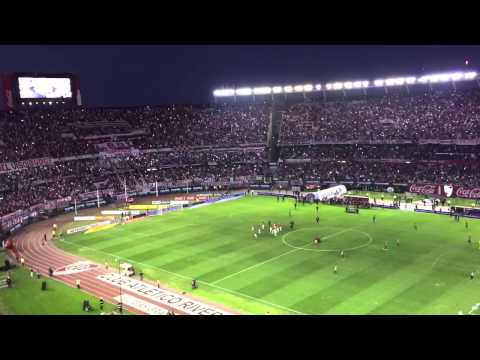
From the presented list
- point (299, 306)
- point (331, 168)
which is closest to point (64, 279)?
point (299, 306)

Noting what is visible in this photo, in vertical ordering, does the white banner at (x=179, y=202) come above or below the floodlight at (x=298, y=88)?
below

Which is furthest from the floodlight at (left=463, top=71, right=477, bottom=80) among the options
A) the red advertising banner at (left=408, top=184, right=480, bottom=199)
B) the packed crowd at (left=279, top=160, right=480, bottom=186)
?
the red advertising banner at (left=408, top=184, right=480, bottom=199)

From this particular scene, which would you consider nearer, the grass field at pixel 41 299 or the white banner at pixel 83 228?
the grass field at pixel 41 299

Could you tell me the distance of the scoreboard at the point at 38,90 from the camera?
88625 mm

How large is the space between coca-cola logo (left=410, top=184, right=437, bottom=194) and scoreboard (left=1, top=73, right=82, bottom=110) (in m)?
68.7

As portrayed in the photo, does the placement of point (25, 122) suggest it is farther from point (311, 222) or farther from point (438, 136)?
point (438, 136)

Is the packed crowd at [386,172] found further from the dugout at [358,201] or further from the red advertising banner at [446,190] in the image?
the dugout at [358,201]

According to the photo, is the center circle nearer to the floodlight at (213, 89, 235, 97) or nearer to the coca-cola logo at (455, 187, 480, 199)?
the coca-cola logo at (455, 187, 480, 199)

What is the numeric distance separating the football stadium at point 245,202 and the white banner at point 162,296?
0.66 ft

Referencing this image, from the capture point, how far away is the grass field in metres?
32.4

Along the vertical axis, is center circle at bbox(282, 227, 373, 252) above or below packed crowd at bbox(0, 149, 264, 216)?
below

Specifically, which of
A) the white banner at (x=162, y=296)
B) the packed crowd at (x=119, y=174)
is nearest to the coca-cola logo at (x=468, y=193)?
the packed crowd at (x=119, y=174)

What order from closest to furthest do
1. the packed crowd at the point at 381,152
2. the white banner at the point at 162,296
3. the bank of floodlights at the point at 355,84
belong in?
the white banner at the point at 162,296, the packed crowd at the point at 381,152, the bank of floodlights at the point at 355,84
